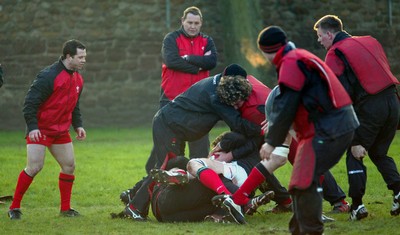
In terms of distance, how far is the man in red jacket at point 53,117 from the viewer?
391 inches

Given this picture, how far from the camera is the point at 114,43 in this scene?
22.5m

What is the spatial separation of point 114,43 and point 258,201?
1399cm

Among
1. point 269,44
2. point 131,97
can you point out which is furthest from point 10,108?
point 269,44

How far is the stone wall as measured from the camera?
22156mm

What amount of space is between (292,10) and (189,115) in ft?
46.2

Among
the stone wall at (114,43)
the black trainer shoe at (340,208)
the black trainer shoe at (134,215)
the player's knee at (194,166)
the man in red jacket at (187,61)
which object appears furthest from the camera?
the stone wall at (114,43)

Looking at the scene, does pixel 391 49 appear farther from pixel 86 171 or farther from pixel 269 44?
pixel 269 44

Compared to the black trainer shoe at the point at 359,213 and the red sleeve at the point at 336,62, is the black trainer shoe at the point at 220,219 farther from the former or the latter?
the red sleeve at the point at 336,62

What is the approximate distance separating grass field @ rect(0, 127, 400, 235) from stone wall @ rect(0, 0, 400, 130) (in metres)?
3.23

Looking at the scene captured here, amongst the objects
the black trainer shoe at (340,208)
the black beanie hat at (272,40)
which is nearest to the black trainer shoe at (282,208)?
the black trainer shoe at (340,208)

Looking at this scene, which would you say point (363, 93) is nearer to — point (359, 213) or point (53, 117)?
point (359, 213)

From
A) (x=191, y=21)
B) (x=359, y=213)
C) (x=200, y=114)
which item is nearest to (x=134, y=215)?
(x=200, y=114)

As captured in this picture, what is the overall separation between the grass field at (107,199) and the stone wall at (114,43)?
323 centimetres

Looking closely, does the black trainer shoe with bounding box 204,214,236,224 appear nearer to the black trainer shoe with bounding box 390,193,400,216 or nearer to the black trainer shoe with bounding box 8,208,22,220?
the black trainer shoe with bounding box 390,193,400,216
